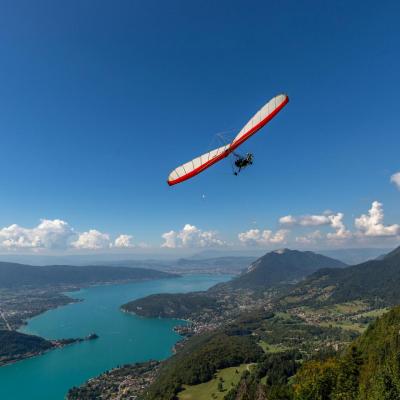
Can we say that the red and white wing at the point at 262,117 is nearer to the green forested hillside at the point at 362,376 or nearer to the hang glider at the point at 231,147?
the hang glider at the point at 231,147

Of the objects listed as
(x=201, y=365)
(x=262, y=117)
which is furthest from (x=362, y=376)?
(x=201, y=365)

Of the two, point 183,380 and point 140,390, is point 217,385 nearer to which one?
point 183,380

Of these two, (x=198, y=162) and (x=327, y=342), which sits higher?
(x=198, y=162)

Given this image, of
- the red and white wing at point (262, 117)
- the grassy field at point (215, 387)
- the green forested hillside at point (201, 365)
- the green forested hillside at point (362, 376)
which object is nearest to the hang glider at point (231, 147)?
the red and white wing at point (262, 117)

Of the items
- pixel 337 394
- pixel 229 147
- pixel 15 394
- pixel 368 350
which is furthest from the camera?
A: pixel 15 394

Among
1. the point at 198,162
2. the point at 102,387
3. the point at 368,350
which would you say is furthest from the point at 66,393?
the point at 198,162

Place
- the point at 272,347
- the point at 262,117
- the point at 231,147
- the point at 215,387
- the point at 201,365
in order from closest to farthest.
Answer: the point at 262,117, the point at 231,147, the point at 215,387, the point at 201,365, the point at 272,347

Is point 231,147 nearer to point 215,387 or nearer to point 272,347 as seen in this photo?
point 215,387
